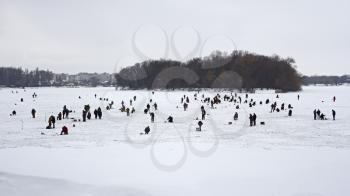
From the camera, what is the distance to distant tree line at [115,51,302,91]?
318ft

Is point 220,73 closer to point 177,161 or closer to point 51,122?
point 51,122

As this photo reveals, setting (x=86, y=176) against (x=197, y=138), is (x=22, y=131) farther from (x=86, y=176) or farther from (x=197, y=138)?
(x=86, y=176)

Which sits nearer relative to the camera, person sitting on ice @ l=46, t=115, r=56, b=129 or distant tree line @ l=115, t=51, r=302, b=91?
person sitting on ice @ l=46, t=115, r=56, b=129

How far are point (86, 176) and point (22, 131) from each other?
1285 cm

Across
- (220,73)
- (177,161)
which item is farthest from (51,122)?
(220,73)

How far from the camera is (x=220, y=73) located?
115 m

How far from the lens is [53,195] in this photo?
1163 centimetres

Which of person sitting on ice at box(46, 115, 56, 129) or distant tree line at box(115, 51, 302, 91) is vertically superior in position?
distant tree line at box(115, 51, 302, 91)

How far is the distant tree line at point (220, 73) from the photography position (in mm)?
97062

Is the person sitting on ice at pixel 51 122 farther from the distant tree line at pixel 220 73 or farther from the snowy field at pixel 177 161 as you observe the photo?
the distant tree line at pixel 220 73

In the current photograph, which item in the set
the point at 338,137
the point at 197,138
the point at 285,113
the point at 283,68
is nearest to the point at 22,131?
the point at 197,138

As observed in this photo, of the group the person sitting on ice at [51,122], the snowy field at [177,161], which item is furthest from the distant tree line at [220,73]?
the snowy field at [177,161]

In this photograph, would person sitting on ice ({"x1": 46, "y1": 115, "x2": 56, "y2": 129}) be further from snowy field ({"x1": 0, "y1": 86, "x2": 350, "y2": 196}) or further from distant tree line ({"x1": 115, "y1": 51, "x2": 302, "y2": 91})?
distant tree line ({"x1": 115, "y1": 51, "x2": 302, "y2": 91})

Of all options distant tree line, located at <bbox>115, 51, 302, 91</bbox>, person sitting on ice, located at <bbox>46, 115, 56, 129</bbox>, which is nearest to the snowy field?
person sitting on ice, located at <bbox>46, 115, 56, 129</bbox>
